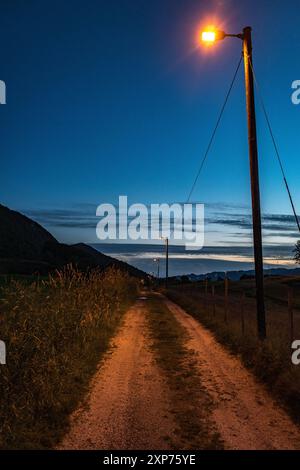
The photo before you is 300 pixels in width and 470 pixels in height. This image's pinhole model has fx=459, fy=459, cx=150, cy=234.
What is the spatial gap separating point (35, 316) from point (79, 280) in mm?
7107

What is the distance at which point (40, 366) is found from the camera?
739 cm

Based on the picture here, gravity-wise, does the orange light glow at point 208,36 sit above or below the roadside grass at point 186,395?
above

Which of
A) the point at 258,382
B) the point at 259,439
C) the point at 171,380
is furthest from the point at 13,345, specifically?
the point at 258,382

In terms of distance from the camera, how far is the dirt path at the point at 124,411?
223 inches

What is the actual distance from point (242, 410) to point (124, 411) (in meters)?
1.81

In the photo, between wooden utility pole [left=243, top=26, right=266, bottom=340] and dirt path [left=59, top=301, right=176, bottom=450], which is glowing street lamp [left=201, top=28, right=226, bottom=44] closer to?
wooden utility pole [left=243, top=26, right=266, bottom=340]

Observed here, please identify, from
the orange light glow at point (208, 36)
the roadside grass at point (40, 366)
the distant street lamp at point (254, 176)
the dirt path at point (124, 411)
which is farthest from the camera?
the distant street lamp at point (254, 176)

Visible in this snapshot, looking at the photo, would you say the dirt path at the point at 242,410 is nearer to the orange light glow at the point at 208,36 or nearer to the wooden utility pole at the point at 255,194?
the wooden utility pole at the point at 255,194

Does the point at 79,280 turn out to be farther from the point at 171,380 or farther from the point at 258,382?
the point at 258,382

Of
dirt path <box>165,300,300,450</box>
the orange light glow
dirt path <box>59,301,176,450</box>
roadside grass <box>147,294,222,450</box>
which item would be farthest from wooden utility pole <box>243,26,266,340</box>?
dirt path <box>59,301,176,450</box>

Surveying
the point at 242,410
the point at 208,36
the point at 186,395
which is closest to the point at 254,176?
the point at 208,36

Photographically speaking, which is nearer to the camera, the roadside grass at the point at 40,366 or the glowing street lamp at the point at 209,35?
the roadside grass at the point at 40,366

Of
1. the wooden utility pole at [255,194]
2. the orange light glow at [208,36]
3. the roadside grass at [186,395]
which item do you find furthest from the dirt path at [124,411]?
the orange light glow at [208,36]

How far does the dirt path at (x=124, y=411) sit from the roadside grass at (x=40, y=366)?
0.26m
